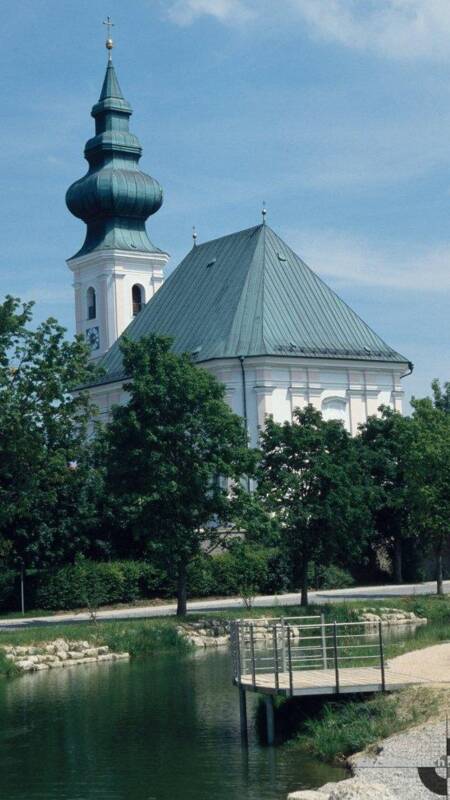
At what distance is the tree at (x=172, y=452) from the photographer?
46.2 m

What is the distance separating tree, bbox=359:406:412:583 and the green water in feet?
83.0

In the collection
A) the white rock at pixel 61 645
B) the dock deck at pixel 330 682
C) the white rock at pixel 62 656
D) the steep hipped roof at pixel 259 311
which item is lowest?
the white rock at pixel 62 656

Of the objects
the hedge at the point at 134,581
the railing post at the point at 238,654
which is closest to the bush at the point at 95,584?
the hedge at the point at 134,581

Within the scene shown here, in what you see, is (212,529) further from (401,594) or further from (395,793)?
(395,793)

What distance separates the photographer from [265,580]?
56.2 metres

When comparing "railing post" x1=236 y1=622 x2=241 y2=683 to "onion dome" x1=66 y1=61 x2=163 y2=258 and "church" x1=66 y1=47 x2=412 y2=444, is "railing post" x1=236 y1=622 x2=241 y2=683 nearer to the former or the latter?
"church" x1=66 y1=47 x2=412 y2=444

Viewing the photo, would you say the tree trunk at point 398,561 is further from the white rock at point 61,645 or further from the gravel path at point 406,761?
the gravel path at point 406,761

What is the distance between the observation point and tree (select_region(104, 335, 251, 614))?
151 ft

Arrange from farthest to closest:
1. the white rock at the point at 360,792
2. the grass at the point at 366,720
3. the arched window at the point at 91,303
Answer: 1. the arched window at the point at 91,303
2. the grass at the point at 366,720
3. the white rock at the point at 360,792

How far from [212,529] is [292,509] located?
295cm

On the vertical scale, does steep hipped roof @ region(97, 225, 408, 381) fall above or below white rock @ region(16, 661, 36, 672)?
above

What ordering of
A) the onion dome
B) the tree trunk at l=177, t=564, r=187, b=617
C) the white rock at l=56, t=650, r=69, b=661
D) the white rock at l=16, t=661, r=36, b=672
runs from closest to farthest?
the white rock at l=16, t=661, r=36, b=672, the white rock at l=56, t=650, r=69, b=661, the tree trunk at l=177, t=564, r=187, b=617, the onion dome

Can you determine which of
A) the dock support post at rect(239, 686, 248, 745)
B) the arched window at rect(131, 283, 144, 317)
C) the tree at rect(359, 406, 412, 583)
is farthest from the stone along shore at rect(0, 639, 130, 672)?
the arched window at rect(131, 283, 144, 317)

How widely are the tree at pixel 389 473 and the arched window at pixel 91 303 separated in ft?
116
